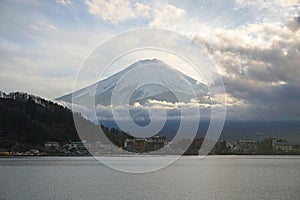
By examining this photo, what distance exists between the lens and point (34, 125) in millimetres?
146750

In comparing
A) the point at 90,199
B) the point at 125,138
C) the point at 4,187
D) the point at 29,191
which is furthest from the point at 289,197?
the point at 125,138

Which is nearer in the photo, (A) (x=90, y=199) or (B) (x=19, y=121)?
(A) (x=90, y=199)

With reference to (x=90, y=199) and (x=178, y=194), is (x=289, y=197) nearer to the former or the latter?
(x=178, y=194)

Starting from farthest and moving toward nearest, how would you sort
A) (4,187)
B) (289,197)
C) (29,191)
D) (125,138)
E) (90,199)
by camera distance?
1. (125,138)
2. (4,187)
3. (29,191)
4. (289,197)
5. (90,199)

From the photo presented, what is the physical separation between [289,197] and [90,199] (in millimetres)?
17601

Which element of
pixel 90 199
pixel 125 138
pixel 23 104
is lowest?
pixel 90 199

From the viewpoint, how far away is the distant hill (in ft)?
470

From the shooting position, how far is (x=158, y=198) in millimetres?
36969

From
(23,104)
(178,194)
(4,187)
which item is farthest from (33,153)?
(178,194)

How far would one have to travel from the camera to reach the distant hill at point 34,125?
143m

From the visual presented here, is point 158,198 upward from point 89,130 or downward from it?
downward

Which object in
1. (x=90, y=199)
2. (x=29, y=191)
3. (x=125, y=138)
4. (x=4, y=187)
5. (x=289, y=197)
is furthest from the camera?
(x=125, y=138)

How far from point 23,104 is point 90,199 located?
12441 cm

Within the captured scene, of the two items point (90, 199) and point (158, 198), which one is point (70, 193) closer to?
point (90, 199)
